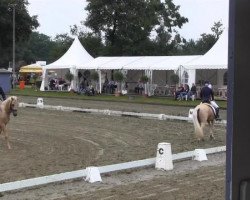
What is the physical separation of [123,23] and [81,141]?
4575 centimetres

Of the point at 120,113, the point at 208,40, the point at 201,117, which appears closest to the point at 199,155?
the point at 201,117

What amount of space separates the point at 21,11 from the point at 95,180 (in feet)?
176

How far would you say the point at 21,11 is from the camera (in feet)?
196

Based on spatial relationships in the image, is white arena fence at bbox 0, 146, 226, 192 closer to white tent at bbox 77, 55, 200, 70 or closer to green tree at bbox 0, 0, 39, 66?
white tent at bbox 77, 55, 200, 70

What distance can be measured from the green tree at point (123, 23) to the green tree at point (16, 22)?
22.5ft

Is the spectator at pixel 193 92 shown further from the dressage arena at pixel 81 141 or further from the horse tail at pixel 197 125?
the horse tail at pixel 197 125

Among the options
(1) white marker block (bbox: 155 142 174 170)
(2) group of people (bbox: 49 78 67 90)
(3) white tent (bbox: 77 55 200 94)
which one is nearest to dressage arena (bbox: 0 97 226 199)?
(1) white marker block (bbox: 155 142 174 170)

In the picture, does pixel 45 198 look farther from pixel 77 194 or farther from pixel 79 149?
pixel 79 149

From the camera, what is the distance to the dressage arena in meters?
9.95

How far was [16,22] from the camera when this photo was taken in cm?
5950

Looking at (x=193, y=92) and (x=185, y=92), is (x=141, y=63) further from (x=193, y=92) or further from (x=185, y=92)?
(x=193, y=92)

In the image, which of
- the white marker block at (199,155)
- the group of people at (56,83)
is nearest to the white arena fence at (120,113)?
the white marker block at (199,155)

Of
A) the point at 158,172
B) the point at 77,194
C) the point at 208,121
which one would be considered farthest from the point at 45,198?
the point at 208,121

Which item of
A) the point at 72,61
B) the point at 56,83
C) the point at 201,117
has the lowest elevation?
the point at 201,117
